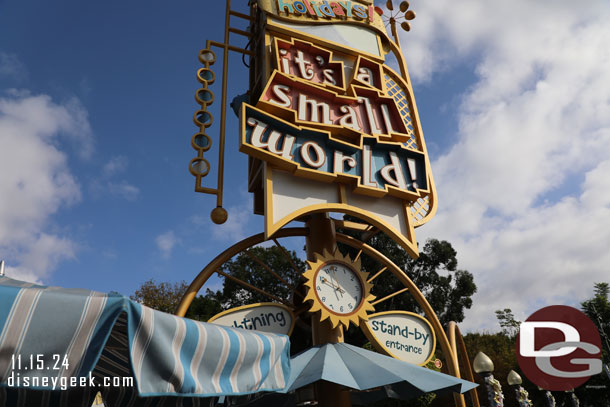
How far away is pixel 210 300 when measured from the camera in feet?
83.3

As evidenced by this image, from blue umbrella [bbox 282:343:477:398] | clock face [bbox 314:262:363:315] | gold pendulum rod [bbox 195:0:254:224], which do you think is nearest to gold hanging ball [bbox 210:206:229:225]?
gold pendulum rod [bbox 195:0:254:224]

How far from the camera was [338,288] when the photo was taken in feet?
19.3

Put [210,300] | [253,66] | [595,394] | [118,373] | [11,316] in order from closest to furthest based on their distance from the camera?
[11,316]
[118,373]
[253,66]
[595,394]
[210,300]

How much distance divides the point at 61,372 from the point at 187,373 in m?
0.68

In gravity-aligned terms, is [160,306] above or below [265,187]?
above

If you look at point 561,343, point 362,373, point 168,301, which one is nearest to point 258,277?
point 168,301

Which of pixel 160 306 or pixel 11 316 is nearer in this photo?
pixel 11 316

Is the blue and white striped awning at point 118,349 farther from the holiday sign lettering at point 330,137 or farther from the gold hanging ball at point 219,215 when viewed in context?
the gold hanging ball at point 219,215

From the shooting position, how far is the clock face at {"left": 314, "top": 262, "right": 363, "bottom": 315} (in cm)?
572

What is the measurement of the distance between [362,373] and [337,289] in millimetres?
1378

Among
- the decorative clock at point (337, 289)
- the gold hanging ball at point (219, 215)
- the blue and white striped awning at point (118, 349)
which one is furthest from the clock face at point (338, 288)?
the blue and white striped awning at point (118, 349)

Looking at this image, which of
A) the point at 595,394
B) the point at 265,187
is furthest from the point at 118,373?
the point at 595,394

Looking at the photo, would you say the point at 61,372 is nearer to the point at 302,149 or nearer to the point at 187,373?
the point at 187,373

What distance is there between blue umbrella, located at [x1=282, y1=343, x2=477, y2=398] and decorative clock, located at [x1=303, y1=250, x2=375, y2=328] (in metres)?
0.50
